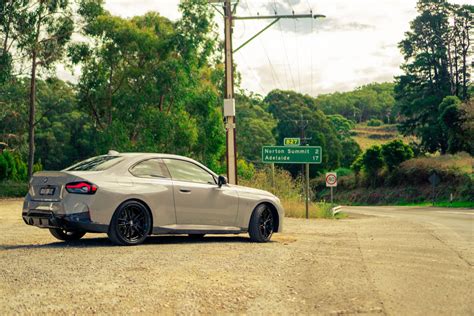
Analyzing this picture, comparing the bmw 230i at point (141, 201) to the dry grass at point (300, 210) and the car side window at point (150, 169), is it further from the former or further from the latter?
the dry grass at point (300, 210)

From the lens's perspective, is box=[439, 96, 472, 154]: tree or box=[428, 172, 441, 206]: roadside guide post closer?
box=[428, 172, 441, 206]: roadside guide post

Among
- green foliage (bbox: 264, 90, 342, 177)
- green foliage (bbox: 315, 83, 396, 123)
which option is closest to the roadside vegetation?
green foliage (bbox: 264, 90, 342, 177)

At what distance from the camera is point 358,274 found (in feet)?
29.1

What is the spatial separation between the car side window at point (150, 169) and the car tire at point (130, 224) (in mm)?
641

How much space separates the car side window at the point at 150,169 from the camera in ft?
38.9

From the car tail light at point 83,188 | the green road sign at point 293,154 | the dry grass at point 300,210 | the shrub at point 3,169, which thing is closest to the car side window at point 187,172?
the car tail light at point 83,188

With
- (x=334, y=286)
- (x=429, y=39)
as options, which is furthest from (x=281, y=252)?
(x=429, y=39)

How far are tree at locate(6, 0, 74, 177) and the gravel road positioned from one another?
106 feet

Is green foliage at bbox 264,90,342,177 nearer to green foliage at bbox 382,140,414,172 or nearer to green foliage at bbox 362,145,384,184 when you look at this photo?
green foliage at bbox 362,145,384,184

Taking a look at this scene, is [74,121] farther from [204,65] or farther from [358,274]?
[358,274]

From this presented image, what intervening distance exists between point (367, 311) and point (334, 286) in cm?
135

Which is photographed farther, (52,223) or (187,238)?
(187,238)

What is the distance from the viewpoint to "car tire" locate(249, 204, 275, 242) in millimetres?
13086

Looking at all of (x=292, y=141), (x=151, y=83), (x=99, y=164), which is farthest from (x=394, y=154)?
(x=99, y=164)
